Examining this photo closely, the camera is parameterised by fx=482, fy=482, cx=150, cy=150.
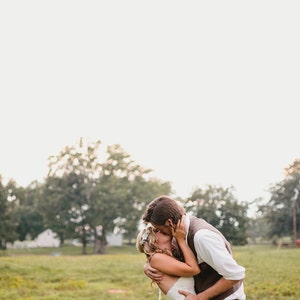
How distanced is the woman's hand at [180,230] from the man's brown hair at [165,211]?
27mm

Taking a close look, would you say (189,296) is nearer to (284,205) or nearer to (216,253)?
(216,253)


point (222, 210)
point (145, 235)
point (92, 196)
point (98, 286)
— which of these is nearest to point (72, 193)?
point (92, 196)

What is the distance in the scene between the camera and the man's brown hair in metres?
2.84

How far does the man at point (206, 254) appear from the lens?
9.12 ft

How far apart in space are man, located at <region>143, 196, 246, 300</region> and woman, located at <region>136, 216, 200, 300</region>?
0.04 metres

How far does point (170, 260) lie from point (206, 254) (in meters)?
0.28

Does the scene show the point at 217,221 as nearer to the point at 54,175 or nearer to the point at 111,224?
the point at 111,224

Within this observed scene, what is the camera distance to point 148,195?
155 feet

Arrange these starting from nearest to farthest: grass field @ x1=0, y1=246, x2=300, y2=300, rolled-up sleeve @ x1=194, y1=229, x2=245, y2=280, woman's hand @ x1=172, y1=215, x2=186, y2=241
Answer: rolled-up sleeve @ x1=194, y1=229, x2=245, y2=280, woman's hand @ x1=172, y1=215, x2=186, y2=241, grass field @ x1=0, y1=246, x2=300, y2=300

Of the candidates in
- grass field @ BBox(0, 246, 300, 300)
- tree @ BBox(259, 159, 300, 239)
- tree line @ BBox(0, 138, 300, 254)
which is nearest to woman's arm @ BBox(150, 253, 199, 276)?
grass field @ BBox(0, 246, 300, 300)

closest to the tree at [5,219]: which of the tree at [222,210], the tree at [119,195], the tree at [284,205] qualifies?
the tree at [119,195]

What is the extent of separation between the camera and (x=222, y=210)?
50.4 m

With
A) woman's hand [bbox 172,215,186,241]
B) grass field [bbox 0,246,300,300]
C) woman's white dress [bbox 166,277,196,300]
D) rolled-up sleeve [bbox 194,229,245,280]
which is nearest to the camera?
rolled-up sleeve [bbox 194,229,245,280]

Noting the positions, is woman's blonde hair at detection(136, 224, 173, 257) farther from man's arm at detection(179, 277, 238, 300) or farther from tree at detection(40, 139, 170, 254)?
tree at detection(40, 139, 170, 254)
